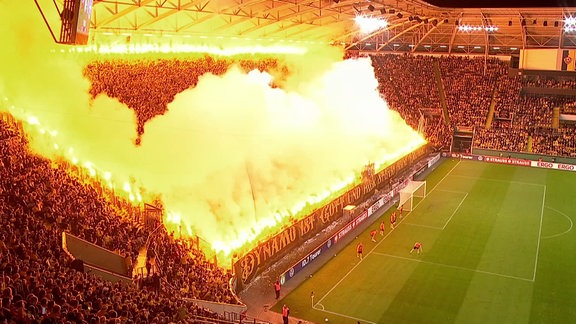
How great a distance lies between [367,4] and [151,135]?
15.9 metres

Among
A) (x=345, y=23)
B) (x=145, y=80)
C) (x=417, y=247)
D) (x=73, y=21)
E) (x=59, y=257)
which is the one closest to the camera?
(x=73, y=21)

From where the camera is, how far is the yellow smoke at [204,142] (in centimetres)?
1962

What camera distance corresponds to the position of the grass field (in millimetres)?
17281

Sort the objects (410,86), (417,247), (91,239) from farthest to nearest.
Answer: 1. (410,86)
2. (417,247)
3. (91,239)

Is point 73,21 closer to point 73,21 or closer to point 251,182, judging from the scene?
point 73,21

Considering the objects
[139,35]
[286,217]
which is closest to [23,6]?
[139,35]

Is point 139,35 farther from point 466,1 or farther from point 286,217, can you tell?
point 466,1

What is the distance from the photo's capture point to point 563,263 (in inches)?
832

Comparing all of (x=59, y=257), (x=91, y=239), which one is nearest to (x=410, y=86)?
(x=91, y=239)

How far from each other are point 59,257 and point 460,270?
45.3 ft

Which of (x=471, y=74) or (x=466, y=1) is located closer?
(x=466, y=1)

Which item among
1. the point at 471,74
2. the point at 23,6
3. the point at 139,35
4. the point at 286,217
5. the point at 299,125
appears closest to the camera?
the point at 23,6

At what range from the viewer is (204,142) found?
23781 millimetres

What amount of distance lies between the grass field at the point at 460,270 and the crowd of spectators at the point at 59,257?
13.1ft
